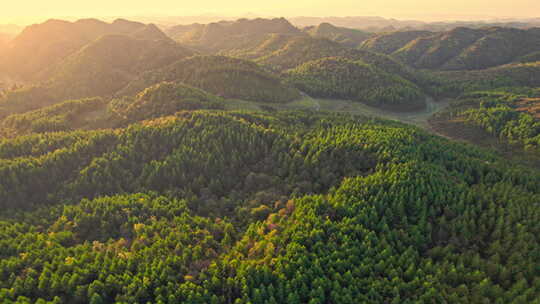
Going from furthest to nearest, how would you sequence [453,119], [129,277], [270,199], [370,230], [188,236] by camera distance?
[453,119]
[270,199]
[188,236]
[370,230]
[129,277]

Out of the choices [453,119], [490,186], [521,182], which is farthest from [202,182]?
[453,119]

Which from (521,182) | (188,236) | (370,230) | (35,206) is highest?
(521,182)

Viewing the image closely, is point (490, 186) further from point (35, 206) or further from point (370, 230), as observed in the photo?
point (35, 206)

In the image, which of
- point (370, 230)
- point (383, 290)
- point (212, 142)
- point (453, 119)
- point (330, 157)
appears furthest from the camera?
point (453, 119)

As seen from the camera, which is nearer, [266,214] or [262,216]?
[262,216]

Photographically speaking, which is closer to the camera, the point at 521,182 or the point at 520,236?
the point at 520,236

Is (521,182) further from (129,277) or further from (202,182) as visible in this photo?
(129,277)

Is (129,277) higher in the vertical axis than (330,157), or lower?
lower

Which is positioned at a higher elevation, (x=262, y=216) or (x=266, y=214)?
(x=266, y=214)
